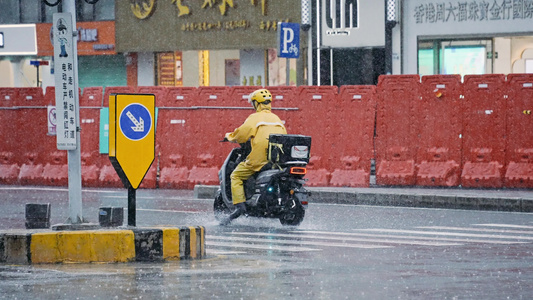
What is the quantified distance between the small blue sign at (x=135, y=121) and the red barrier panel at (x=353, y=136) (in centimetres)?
965

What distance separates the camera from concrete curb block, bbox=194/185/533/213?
1656 cm

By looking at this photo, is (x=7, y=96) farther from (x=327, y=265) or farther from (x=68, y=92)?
(x=327, y=265)

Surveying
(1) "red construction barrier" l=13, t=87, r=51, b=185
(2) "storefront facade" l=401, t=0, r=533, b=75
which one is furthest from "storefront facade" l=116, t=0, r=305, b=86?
(1) "red construction barrier" l=13, t=87, r=51, b=185

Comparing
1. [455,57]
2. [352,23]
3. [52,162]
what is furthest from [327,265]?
[352,23]

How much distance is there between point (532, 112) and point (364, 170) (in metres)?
3.13

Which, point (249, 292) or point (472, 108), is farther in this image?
point (472, 108)

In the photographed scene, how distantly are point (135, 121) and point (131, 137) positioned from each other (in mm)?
159

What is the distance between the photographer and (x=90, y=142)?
2239cm

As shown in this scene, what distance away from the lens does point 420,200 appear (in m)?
17.4

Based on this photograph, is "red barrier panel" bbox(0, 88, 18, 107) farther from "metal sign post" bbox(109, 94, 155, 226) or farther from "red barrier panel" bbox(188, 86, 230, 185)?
"metal sign post" bbox(109, 94, 155, 226)

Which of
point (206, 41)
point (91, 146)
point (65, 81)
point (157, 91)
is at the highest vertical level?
point (206, 41)

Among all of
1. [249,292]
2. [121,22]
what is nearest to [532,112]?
[249,292]

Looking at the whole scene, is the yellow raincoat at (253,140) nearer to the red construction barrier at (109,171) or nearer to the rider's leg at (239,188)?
the rider's leg at (239,188)

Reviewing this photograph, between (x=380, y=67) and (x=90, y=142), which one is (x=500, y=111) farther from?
(x=380, y=67)
